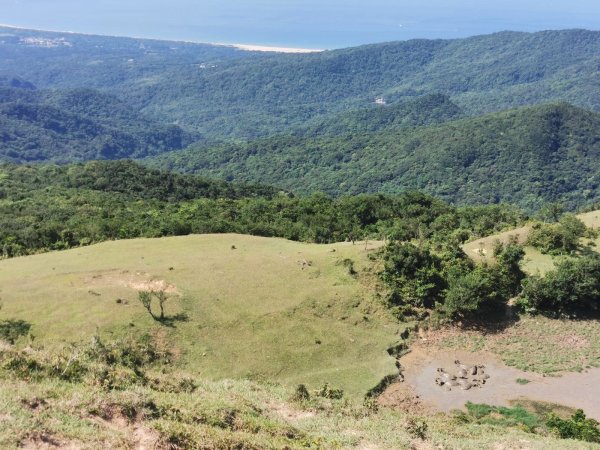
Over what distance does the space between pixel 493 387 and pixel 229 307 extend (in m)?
15.8

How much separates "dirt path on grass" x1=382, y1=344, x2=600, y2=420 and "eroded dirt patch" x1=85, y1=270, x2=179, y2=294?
50.2 ft

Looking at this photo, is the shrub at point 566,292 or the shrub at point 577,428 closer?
the shrub at point 577,428

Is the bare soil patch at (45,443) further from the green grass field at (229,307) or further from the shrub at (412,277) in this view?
the shrub at (412,277)

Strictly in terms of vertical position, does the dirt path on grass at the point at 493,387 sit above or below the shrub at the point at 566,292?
below

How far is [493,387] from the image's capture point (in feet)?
89.6

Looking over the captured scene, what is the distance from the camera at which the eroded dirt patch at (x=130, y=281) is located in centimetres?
3206

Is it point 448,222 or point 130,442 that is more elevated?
point 130,442

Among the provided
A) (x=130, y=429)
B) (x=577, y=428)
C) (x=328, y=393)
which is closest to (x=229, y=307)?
(x=328, y=393)

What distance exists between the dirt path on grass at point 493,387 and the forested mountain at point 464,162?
117219mm

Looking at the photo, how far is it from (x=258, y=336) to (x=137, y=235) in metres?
22.7

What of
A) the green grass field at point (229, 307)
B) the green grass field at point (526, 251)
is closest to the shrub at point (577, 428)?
the green grass field at point (229, 307)

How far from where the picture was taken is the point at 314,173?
172625 millimetres

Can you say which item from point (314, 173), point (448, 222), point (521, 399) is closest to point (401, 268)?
point (521, 399)

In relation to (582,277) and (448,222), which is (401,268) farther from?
(448,222)
